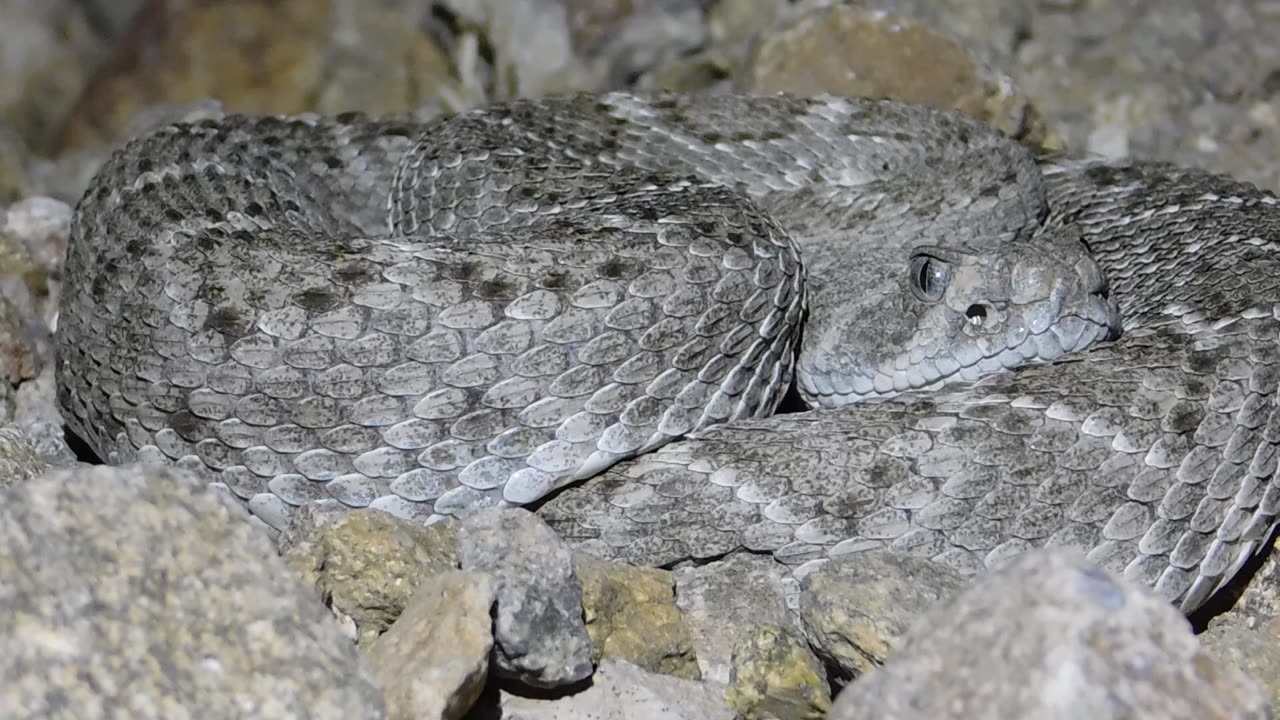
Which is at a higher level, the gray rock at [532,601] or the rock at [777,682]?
the gray rock at [532,601]

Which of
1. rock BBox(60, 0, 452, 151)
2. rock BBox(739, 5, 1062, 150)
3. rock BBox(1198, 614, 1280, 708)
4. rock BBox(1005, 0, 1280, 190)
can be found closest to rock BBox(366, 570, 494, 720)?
rock BBox(1198, 614, 1280, 708)

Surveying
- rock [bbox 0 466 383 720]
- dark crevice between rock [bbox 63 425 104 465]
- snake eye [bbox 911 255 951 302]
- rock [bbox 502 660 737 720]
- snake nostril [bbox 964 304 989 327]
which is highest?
snake eye [bbox 911 255 951 302]

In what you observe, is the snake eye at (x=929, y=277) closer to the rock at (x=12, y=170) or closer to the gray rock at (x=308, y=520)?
the gray rock at (x=308, y=520)

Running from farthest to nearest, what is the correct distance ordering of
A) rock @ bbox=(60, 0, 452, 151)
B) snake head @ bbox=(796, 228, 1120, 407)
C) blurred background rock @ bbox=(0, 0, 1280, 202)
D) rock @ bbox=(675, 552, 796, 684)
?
rock @ bbox=(60, 0, 452, 151), blurred background rock @ bbox=(0, 0, 1280, 202), snake head @ bbox=(796, 228, 1120, 407), rock @ bbox=(675, 552, 796, 684)

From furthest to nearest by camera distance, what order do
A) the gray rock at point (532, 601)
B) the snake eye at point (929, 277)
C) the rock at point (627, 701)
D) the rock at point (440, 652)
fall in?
the snake eye at point (929, 277), the rock at point (627, 701), the gray rock at point (532, 601), the rock at point (440, 652)

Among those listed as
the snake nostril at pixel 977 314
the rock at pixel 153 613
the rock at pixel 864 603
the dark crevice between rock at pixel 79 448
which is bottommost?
the dark crevice between rock at pixel 79 448

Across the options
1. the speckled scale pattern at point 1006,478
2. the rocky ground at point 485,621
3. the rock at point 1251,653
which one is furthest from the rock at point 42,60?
the rock at point 1251,653

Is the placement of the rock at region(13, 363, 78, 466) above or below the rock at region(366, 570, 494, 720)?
below

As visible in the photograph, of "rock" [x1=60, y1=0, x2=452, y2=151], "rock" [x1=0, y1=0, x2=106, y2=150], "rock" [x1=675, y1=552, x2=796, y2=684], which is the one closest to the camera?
"rock" [x1=675, y1=552, x2=796, y2=684]

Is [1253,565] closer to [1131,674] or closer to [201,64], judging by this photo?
[1131,674]

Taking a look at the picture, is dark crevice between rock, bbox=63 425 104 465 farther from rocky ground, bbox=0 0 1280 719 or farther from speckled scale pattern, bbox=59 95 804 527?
speckled scale pattern, bbox=59 95 804 527
